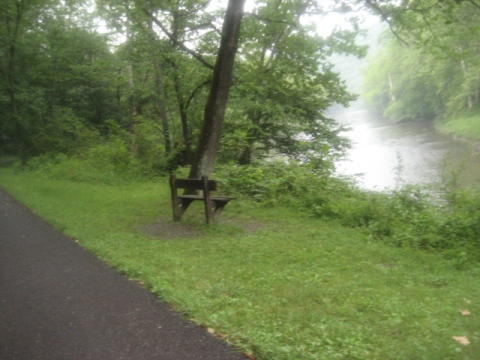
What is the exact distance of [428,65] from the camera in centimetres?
2659

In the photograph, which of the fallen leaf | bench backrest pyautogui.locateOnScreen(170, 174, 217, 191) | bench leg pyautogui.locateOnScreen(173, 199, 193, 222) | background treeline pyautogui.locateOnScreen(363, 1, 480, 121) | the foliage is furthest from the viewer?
background treeline pyautogui.locateOnScreen(363, 1, 480, 121)

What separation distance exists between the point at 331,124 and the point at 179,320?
16.0m

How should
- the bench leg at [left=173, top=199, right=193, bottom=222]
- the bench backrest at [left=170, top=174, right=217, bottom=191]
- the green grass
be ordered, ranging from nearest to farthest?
1. the bench backrest at [left=170, top=174, right=217, bottom=191]
2. the bench leg at [left=173, top=199, right=193, bottom=222]
3. the green grass

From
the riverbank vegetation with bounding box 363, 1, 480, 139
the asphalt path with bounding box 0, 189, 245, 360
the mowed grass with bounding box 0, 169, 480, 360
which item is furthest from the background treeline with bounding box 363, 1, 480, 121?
the asphalt path with bounding box 0, 189, 245, 360

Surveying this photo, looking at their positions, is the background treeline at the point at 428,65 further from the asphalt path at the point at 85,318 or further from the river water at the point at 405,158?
the asphalt path at the point at 85,318

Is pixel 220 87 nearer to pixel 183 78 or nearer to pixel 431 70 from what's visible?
pixel 183 78

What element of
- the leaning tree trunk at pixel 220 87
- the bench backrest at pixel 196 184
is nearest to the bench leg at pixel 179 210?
the bench backrest at pixel 196 184

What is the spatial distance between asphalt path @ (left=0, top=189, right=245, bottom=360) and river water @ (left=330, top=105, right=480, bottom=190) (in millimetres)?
7622

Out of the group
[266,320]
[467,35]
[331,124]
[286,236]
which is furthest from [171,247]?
[331,124]

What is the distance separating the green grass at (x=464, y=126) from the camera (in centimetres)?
2613

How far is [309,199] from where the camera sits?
11258mm

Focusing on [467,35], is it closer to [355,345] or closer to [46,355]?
[355,345]

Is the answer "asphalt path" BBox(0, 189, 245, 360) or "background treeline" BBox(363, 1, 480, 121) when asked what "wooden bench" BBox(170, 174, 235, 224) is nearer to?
"asphalt path" BBox(0, 189, 245, 360)

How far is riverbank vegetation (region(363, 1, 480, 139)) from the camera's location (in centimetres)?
1142
